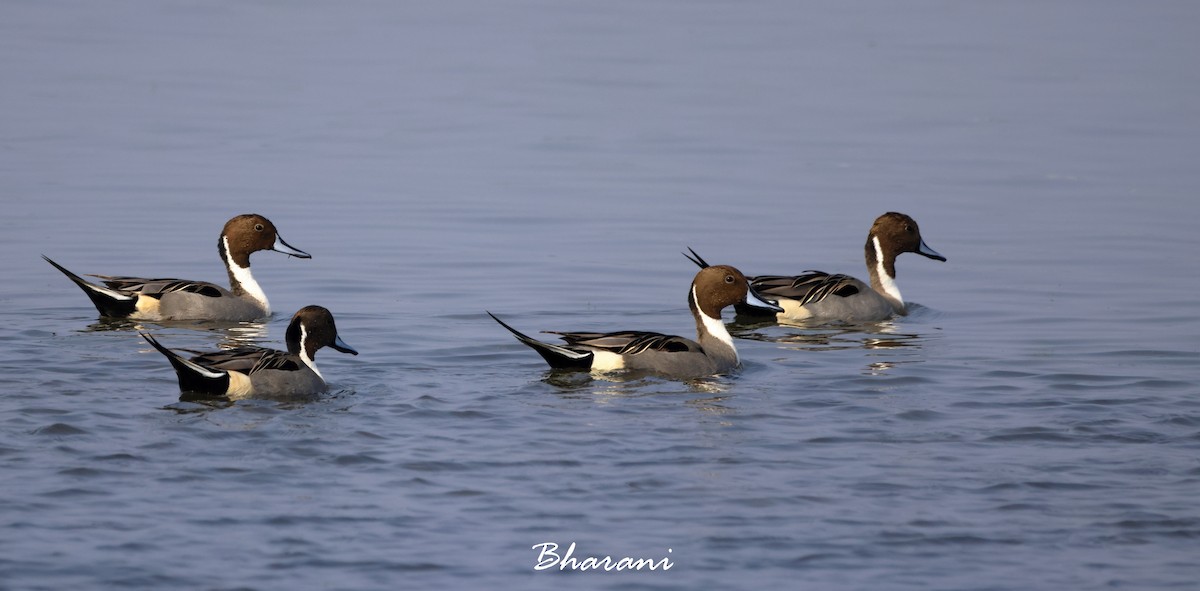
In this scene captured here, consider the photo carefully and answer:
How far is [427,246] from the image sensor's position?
16203 mm

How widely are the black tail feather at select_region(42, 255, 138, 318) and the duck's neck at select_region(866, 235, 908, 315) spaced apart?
238 inches

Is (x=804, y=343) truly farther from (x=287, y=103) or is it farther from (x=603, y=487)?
(x=287, y=103)

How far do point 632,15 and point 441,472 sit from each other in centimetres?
2584

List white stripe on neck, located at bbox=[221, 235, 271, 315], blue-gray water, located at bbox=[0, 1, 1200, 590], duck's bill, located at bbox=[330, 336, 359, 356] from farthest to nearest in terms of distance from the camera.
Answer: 1. white stripe on neck, located at bbox=[221, 235, 271, 315]
2. duck's bill, located at bbox=[330, 336, 359, 356]
3. blue-gray water, located at bbox=[0, 1, 1200, 590]

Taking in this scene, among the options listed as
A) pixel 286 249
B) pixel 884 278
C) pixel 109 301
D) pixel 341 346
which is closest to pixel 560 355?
pixel 341 346

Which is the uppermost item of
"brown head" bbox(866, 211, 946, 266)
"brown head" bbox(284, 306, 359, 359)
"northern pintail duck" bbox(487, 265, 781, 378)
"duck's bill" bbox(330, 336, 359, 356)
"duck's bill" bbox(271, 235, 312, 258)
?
"duck's bill" bbox(271, 235, 312, 258)

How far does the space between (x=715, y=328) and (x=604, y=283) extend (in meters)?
3.09

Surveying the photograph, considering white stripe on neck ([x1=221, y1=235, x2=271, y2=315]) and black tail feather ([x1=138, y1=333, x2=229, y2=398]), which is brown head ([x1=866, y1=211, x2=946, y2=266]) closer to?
white stripe on neck ([x1=221, y1=235, x2=271, y2=315])

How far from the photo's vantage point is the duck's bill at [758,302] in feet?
39.5

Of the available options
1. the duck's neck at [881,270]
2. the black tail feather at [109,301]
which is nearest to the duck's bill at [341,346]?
the black tail feather at [109,301]

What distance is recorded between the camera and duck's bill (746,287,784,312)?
39.5ft

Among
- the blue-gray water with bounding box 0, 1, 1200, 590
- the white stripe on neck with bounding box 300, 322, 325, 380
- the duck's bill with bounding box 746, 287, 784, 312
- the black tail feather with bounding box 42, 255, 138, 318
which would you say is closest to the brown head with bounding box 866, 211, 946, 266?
the blue-gray water with bounding box 0, 1, 1200, 590

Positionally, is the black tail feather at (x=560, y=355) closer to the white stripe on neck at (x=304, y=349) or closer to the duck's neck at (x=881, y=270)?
the white stripe on neck at (x=304, y=349)

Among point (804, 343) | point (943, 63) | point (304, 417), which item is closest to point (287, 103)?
point (943, 63)
